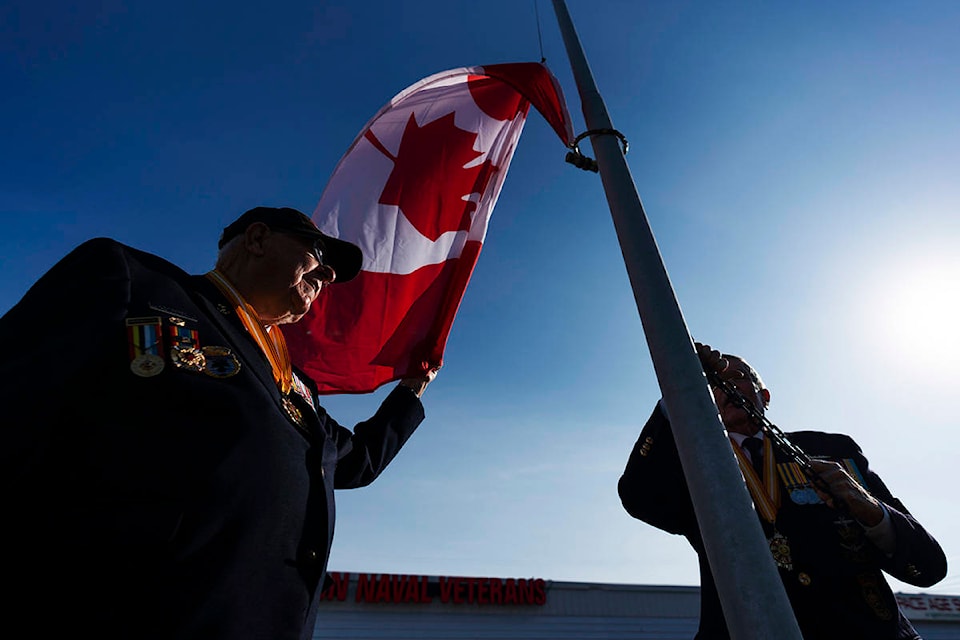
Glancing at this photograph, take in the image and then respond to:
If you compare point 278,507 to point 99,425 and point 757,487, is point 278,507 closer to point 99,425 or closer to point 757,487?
point 99,425

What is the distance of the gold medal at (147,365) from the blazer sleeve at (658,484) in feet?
8.34

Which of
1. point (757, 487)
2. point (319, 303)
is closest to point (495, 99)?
point (319, 303)

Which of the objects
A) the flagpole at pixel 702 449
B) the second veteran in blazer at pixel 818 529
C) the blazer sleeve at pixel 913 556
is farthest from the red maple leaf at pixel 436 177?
the blazer sleeve at pixel 913 556

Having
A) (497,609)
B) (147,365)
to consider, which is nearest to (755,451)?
(147,365)

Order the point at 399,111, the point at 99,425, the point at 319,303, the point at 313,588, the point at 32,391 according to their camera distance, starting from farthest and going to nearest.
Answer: the point at 399,111
the point at 319,303
the point at 313,588
the point at 99,425
the point at 32,391

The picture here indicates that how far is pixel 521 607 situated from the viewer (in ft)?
71.2

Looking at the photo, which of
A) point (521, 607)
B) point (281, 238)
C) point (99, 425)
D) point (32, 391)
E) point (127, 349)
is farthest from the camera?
point (521, 607)

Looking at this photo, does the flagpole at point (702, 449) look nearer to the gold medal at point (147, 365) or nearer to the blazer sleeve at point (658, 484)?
the blazer sleeve at point (658, 484)

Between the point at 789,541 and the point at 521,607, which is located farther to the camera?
the point at 521,607

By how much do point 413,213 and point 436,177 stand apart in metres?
0.34

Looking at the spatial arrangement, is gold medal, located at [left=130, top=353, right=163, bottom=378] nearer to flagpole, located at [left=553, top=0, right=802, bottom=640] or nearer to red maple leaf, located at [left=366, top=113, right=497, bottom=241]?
flagpole, located at [left=553, top=0, right=802, bottom=640]

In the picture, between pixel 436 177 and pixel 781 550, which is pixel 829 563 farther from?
pixel 436 177

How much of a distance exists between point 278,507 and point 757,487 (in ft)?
7.94

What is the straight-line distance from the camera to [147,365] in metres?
1.60
